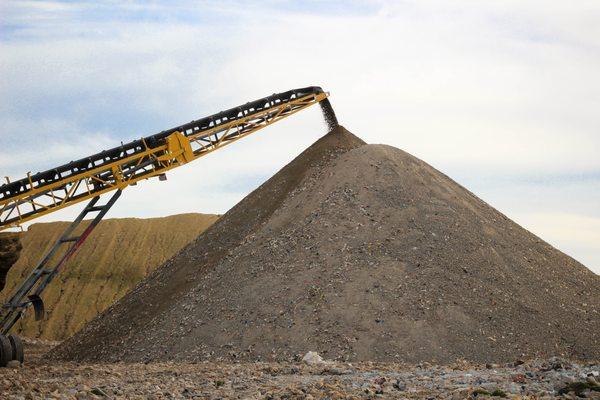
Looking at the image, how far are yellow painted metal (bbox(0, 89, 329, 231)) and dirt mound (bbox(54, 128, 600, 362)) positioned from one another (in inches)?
121

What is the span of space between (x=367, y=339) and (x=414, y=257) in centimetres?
404

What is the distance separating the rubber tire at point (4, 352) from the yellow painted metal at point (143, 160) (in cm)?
316

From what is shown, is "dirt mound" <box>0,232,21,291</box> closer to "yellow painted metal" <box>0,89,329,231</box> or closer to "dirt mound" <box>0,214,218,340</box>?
"yellow painted metal" <box>0,89,329,231</box>

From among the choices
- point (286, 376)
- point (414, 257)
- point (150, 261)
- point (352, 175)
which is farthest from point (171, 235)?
point (286, 376)

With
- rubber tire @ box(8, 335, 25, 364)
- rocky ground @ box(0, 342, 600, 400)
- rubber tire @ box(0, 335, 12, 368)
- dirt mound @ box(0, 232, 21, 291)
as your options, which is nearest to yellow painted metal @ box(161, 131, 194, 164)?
rubber tire @ box(8, 335, 25, 364)

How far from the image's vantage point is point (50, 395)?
530 inches

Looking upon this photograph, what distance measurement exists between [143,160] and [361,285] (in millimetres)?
7979

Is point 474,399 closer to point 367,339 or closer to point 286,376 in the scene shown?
point 286,376

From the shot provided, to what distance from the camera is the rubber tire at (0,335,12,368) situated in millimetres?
21234

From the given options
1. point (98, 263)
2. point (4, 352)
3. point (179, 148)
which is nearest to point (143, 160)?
point (179, 148)

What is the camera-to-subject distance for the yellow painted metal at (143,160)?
22.2m

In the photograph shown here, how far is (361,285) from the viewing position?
22219 mm

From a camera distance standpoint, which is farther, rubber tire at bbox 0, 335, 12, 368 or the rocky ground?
rubber tire at bbox 0, 335, 12, 368

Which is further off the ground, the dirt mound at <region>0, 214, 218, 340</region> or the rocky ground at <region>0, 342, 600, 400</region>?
the dirt mound at <region>0, 214, 218, 340</region>
